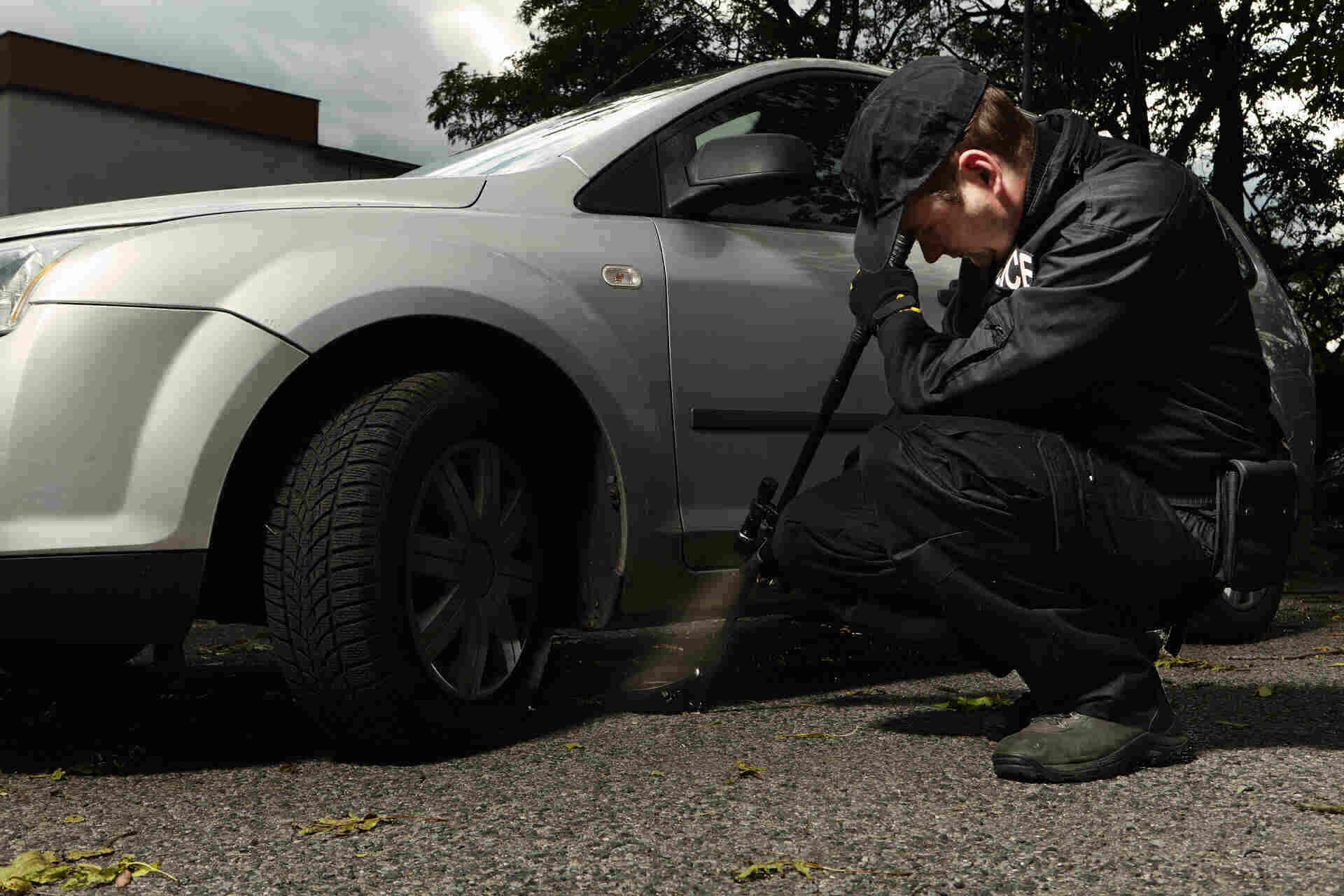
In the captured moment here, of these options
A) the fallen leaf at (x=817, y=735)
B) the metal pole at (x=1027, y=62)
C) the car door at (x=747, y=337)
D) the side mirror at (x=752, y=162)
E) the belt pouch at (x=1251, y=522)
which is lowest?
the fallen leaf at (x=817, y=735)

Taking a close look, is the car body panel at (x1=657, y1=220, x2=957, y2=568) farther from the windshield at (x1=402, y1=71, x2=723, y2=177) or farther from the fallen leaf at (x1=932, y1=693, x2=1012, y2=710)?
the fallen leaf at (x1=932, y1=693, x2=1012, y2=710)

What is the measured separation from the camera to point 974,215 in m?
2.46

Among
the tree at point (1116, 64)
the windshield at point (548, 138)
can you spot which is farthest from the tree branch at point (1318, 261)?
the windshield at point (548, 138)

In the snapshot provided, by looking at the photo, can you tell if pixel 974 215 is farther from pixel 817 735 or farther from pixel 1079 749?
pixel 817 735

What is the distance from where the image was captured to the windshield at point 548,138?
319cm

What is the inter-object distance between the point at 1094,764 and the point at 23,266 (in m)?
2.11

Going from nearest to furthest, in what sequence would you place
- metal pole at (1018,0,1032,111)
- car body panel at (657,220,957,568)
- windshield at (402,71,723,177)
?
car body panel at (657,220,957,568)
windshield at (402,71,723,177)
metal pole at (1018,0,1032,111)

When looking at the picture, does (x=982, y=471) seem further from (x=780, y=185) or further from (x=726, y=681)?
(x=726, y=681)

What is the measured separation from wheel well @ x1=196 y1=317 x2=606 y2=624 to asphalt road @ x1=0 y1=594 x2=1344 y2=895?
38 centimetres

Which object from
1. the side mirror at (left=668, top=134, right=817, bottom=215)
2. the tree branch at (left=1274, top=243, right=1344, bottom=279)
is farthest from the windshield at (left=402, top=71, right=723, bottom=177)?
the tree branch at (left=1274, top=243, right=1344, bottom=279)

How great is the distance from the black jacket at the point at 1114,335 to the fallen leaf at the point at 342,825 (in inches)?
46.7

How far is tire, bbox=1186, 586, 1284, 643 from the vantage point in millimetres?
4191

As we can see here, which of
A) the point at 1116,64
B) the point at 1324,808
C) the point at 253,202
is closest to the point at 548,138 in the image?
the point at 253,202

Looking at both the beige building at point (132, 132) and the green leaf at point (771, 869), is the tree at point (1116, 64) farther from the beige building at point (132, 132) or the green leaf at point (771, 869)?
the green leaf at point (771, 869)
